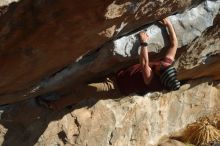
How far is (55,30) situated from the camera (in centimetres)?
470

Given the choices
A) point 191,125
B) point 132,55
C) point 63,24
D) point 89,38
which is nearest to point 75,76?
point 132,55

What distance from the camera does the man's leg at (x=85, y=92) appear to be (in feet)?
20.5

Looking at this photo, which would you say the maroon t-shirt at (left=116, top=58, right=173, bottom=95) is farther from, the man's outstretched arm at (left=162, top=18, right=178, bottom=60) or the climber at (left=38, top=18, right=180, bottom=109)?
the man's outstretched arm at (left=162, top=18, right=178, bottom=60)

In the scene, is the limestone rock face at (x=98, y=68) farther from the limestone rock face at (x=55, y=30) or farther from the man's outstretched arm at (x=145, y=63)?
the man's outstretched arm at (x=145, y=63)

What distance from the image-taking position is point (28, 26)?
461 cm

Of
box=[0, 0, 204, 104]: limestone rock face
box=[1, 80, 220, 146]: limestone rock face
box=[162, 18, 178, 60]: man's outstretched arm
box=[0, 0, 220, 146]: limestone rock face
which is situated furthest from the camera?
box=[1, 80, 220, 146]: limestone rock face

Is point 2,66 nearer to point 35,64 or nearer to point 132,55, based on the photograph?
point 35,64

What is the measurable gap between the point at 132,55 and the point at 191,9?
96cm

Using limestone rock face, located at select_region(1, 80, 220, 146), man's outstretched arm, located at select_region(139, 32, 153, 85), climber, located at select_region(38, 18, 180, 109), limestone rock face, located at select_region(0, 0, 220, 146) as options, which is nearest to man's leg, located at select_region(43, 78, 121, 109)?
climber, located at select_region(38, 18, 180, 109)

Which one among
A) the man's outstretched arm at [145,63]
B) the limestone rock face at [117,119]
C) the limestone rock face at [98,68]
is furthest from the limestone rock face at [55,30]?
the limestone rock face at [117,119]

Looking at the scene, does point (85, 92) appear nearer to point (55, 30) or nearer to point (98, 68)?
point (98, 68)

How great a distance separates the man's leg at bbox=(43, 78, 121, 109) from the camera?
6.23 m

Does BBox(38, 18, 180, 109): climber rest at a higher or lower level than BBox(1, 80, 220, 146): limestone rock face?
higher

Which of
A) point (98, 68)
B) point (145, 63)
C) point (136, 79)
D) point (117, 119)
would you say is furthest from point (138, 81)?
point (117, 119)
